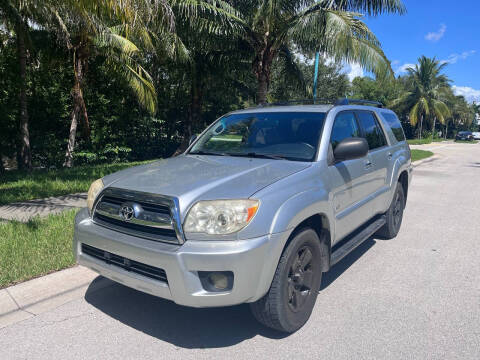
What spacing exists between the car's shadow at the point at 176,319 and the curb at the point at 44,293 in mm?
101

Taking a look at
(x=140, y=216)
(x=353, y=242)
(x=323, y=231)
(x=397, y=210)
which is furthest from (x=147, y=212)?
(x=397, y=210)

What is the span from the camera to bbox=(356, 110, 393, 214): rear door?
464cm

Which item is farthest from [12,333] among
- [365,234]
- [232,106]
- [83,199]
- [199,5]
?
[232,106]

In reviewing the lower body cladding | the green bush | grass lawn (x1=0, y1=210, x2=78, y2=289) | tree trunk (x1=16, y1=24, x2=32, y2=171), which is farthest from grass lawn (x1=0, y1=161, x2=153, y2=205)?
the lower body cladding

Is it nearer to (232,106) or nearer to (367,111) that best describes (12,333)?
(367,111)

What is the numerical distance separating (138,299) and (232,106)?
18.0 meters

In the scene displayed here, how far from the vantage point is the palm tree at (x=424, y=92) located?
146 feet

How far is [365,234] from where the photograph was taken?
4.45m

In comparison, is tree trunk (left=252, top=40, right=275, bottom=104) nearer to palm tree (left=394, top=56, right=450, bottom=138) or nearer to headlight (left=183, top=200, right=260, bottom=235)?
headlight (left=183, top=200, right=260, bottom=235)

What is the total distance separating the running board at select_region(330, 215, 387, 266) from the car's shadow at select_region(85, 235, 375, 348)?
957mm

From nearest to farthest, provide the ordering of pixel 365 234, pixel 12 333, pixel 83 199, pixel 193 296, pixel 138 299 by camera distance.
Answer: pixel 193 296, pixel 12 333, pixel 138 299, pixel 365 234, pixel 83 199

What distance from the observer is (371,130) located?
4.95m

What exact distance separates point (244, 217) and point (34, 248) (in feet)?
9.89

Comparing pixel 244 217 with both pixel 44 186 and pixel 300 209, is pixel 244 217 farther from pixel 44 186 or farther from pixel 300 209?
pixel 44 186
